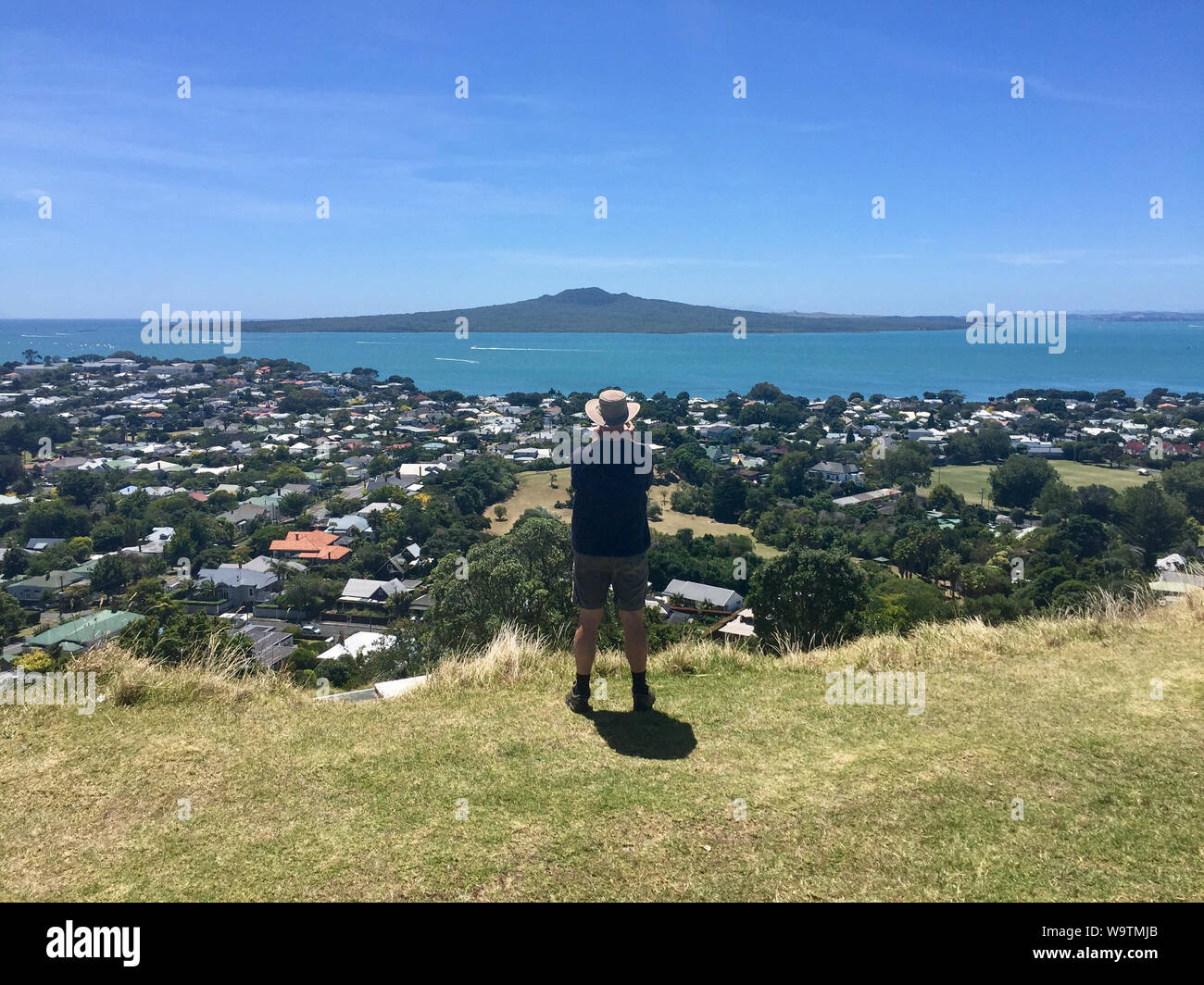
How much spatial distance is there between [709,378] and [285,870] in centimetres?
9717

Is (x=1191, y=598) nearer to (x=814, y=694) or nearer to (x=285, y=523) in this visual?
(x=814, y=694)

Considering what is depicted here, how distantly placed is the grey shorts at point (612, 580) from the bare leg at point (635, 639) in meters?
0.04

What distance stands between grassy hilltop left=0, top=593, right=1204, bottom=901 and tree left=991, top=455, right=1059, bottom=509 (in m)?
39.2

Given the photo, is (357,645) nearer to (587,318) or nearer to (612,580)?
(612,580)

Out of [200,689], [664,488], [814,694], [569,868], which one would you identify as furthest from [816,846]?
[664,488]

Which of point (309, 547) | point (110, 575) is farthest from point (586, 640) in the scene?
point (309, 547)

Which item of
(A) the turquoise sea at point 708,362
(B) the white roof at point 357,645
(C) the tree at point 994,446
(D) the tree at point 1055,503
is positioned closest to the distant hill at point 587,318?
(A) the turquoise sea at point 708,362

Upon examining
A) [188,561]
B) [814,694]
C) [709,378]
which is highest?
[709,378]

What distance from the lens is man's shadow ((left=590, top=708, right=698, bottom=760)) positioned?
3.69 meters

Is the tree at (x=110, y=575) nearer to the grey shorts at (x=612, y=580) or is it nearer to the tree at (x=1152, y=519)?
the grey shorts at (x=612, y=580)

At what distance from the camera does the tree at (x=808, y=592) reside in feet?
30.2

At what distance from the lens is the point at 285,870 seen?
8.85 ft
